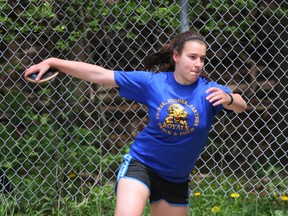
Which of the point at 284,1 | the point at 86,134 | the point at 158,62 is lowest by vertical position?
the point at 86,134

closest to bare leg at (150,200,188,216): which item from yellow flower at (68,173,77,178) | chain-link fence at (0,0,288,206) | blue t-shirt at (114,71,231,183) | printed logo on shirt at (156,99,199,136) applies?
blue t-shirt at (114,71,231,183)

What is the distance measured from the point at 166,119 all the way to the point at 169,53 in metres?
0.56

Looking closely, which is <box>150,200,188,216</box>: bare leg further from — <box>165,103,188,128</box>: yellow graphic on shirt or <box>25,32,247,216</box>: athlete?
<box>165,103,188,128</box>: yellow graphic on shirt

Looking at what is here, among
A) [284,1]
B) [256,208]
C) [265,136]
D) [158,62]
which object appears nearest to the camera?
[158,62]

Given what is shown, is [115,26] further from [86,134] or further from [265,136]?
[265,136]

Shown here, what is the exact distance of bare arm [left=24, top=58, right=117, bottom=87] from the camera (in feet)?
13.8

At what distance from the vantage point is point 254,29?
5969mm

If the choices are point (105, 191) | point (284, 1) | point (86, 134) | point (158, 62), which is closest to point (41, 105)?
point (86, 134)

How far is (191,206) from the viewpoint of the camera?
17.9ft

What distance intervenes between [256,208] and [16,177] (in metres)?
1.96

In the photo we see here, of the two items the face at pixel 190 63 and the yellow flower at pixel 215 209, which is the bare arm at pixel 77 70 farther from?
the yellow flower at pixel 215 209

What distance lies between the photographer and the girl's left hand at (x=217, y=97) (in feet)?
13.2

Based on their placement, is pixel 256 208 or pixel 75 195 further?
pixel 75 195

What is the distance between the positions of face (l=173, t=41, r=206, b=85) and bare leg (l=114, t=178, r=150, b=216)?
0.68 m
